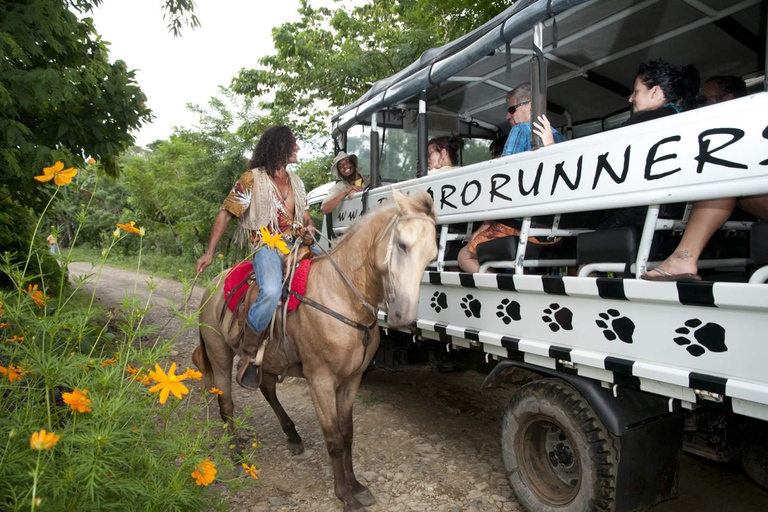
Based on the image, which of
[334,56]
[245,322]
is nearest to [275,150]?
[245,322]

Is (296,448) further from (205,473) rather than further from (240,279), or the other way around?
(205,473)

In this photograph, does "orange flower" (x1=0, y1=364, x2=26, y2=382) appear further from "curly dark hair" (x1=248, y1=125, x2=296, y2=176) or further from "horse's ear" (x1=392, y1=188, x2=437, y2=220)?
"curly dark hair" (x1=248, y1=125, x2=296, y2=176)

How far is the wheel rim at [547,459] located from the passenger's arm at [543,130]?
1.65m

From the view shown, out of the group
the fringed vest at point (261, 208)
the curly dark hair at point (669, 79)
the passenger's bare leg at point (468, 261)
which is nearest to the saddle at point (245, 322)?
the fringed vest at point (261, 208)

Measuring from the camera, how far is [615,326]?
230cm

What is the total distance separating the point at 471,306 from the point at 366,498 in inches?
60.3

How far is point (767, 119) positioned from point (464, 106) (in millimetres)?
4117

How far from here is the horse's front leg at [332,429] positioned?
3.21 metres

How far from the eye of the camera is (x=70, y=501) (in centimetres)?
179

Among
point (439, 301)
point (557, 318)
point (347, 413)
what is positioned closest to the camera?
point (557, 318)

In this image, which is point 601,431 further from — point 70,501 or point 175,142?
point 175,142

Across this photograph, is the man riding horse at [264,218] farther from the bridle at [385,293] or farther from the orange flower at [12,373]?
the orange flower at [12,373]

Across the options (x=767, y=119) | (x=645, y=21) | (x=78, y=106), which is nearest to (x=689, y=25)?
(x=645, y=21)

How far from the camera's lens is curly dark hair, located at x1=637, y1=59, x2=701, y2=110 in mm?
2624
